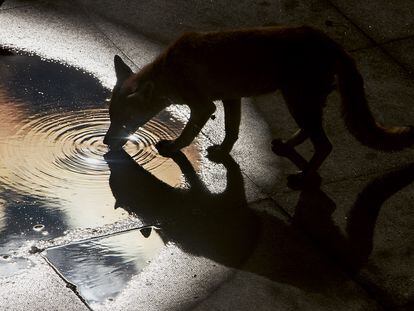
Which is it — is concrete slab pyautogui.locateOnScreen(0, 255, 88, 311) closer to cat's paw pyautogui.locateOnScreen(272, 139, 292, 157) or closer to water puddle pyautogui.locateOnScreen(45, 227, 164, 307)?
water puddle pyautogui.locateOnScreen(45, 227, 164, 307)

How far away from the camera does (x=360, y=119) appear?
24.5 ft

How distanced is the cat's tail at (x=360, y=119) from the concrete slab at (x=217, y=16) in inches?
79.4

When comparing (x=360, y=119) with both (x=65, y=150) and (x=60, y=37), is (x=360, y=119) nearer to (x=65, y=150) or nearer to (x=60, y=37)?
(x=65, y=150)

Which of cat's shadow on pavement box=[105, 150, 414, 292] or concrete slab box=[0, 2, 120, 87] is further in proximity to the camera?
concrete slab box=[0, 2, 120, 87]

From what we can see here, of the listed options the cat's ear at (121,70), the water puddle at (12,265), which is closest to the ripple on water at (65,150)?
the cat's ear at (121,70)

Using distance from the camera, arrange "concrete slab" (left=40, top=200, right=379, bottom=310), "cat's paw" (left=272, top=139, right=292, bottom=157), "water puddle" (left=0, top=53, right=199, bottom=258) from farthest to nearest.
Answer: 1. "cat's paw" (left=272, top=139, right=292, bottom=157)
2. "water puddle" (left=0, top=53, right=199, bottom=258)
3. "concrete slab" (left=40, top=200, right=379, bottom=310)

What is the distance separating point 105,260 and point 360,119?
2.22 m

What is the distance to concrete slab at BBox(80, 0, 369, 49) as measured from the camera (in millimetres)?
9445

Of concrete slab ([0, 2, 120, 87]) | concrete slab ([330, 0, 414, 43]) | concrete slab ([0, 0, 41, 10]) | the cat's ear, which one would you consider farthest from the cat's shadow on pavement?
concrete slab ([0, 0, 41, 10])

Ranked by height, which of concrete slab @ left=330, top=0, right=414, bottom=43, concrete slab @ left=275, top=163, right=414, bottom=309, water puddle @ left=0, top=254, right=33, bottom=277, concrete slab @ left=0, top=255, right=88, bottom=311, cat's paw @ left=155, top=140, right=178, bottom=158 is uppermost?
concrete slab @ left=330, top=0, right=414, bottom=43

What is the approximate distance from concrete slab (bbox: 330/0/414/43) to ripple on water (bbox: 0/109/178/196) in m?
2.68

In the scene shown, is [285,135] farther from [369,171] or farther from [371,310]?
[371,310]

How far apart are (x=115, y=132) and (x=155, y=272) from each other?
1525 mm

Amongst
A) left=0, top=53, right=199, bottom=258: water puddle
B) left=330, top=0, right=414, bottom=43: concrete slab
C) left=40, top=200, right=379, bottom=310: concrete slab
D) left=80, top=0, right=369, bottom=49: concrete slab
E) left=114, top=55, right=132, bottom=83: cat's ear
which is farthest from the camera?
left=330, top=0, right=414, bottom=43: concrete slab
